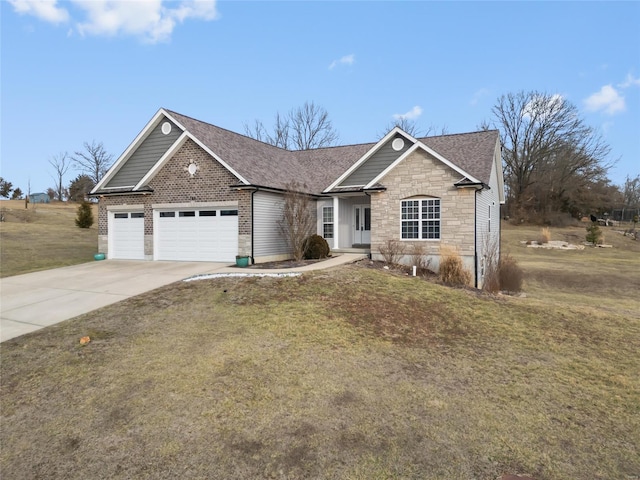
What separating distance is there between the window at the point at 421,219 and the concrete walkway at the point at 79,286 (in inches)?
96.9

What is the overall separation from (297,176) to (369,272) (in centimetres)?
940

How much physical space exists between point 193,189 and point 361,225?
8.41 meters

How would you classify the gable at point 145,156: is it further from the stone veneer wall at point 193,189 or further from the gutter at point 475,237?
the gutter at point 475,237

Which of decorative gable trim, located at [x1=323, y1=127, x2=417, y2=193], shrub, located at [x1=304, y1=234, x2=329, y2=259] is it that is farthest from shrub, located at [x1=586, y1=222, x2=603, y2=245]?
shrub, located at [x1=304, y1=234, x2=329, y2=259]

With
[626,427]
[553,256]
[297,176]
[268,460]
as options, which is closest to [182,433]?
[268,460]

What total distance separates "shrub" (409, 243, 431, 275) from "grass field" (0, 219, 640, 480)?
516 centimetres

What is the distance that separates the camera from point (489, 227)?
62.6 ft

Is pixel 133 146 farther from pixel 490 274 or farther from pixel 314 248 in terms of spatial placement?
pixel 490 274

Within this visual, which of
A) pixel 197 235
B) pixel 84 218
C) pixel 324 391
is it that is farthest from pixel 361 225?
pixel 84 218

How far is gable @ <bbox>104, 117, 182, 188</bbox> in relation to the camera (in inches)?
744

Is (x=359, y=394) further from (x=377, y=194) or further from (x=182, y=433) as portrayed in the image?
(x=377, y=194)

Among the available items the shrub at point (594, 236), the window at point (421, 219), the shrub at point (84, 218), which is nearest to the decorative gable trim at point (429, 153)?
the window at point (421, 219)

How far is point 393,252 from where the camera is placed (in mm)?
16469

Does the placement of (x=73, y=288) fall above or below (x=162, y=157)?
below
